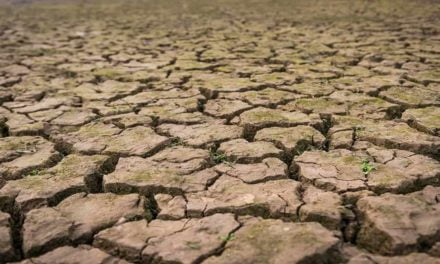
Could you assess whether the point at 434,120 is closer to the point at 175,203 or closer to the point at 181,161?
the point at 181,161

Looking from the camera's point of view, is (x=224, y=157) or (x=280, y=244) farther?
(x=224, y=157)

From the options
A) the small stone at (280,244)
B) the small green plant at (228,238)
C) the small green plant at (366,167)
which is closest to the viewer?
the small stone at (280,244)

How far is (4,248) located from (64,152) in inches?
31.9

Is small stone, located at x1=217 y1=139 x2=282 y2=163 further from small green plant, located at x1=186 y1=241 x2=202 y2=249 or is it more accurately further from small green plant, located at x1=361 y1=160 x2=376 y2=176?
small green plant, located at x1=186 y1=241 x2=202 y2=249

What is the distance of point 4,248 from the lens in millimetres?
1386

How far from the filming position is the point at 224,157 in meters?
1.99

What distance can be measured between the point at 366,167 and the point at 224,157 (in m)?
0.60

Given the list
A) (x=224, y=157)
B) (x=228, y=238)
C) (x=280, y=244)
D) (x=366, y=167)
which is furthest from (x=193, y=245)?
(x=366, y=167)

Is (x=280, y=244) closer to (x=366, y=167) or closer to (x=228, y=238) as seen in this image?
(x=228, y=238)

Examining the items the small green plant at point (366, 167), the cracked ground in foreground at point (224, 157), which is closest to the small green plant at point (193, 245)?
the cracked ground in foreground at point (224, 157)

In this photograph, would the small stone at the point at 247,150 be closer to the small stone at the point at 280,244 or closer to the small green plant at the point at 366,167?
the small green plant at the point at 366,167

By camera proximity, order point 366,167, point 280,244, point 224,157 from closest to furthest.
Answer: point 280,244, point 366,167, point 224,157

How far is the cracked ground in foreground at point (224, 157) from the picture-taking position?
1.37 metres

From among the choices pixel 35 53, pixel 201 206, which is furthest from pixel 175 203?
pixel 35 53
